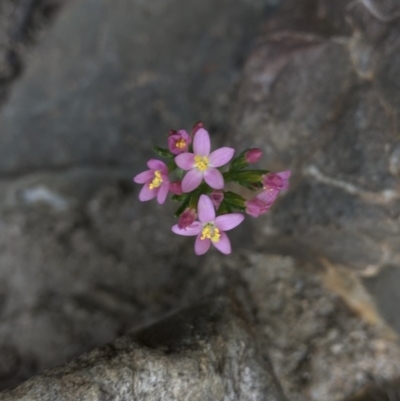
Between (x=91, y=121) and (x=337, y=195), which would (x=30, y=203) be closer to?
(x=91, y=121)

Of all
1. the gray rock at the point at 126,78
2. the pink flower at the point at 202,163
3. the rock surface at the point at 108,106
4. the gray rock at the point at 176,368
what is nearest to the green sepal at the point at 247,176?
the pink flower at the point at 202,163

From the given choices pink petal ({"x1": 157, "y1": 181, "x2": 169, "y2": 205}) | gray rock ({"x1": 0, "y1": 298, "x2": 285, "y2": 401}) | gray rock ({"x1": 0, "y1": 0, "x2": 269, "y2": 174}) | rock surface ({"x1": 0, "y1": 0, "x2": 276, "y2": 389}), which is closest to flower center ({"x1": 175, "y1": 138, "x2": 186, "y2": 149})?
pink petal ({"x1": 157, "y1": 181, "x2": 169, "y2": 205})

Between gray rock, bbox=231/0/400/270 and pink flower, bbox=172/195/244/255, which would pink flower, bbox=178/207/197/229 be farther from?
gray rock, bbox=231/0/400/270

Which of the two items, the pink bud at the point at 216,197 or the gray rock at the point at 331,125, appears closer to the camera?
the pink bud at the point at 216,197

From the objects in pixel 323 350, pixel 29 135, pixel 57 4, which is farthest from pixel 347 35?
pixel 29 135

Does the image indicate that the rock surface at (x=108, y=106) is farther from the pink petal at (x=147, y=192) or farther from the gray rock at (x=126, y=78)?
the pink petal at (x=147, y=192)

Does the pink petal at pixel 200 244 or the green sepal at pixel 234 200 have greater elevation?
the green sepal at pixel 234 200
